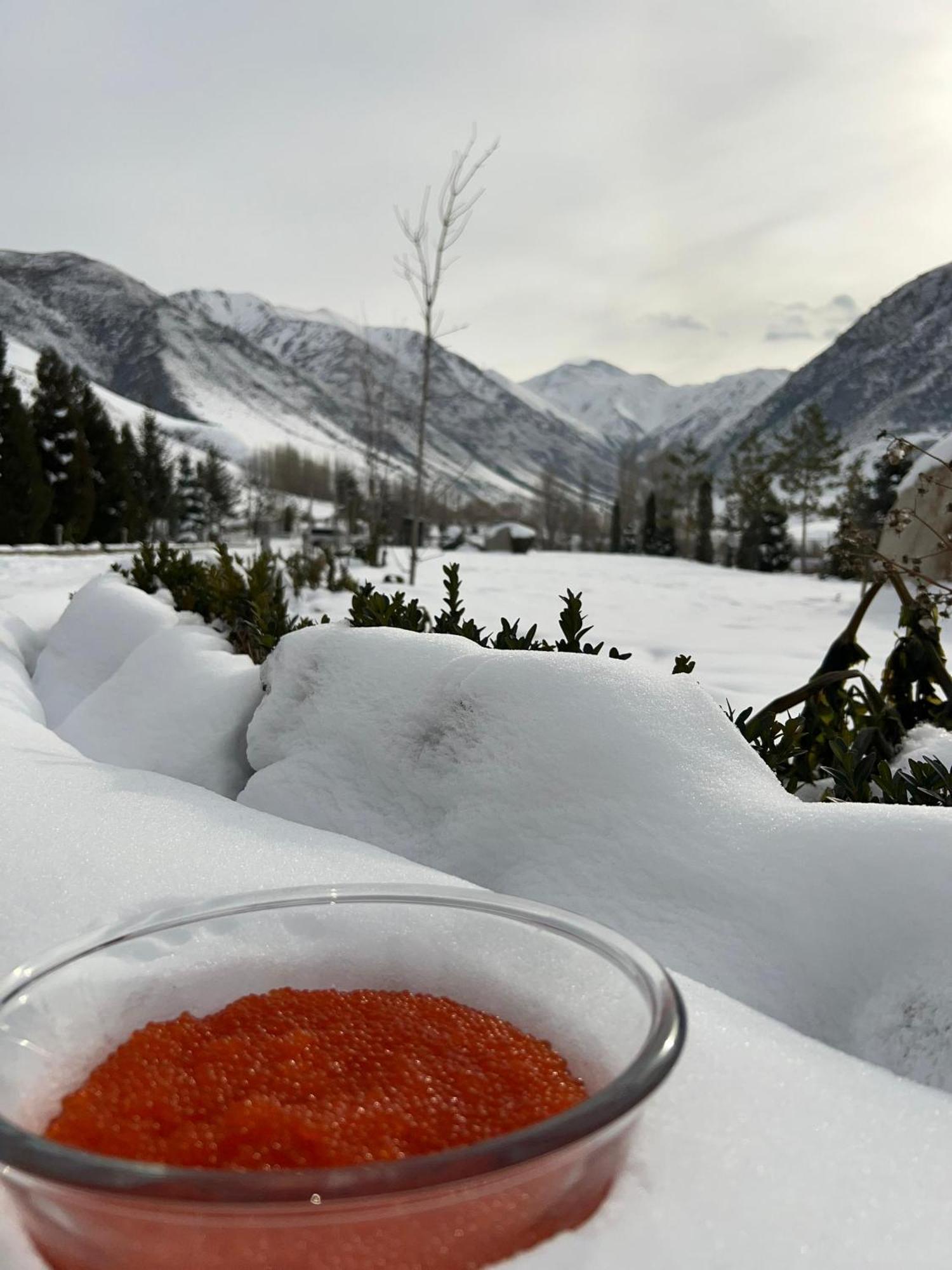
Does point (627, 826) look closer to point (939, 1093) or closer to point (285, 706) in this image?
point (939, 1093)

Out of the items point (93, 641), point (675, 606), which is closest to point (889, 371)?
point (675, 606)

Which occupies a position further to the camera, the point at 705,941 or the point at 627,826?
the point at 627,826

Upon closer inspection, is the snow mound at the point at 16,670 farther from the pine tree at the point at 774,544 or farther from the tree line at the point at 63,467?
the pine tree at the point at 774,544

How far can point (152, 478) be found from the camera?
3684 centimetres

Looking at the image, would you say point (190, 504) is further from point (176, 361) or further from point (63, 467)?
point (176, 361)

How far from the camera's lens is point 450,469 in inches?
6225

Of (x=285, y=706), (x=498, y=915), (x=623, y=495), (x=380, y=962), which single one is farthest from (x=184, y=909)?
(x=623, y=495)

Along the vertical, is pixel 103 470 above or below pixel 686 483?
below

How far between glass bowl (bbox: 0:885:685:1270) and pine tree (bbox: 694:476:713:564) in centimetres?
3796

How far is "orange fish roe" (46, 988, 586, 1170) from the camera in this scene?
0.64m

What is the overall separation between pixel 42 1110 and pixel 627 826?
0.92m

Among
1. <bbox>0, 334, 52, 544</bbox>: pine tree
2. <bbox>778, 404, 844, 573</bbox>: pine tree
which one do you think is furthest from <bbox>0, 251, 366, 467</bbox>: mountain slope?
<bbox>778, 404, 844, 573</bbox>: pine tree

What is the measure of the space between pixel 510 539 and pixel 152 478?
16.2m

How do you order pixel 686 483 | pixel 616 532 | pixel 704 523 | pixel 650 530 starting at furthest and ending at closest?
pixel 616 532
pixel 650 530
pixel 686 483
pixel 704 523
